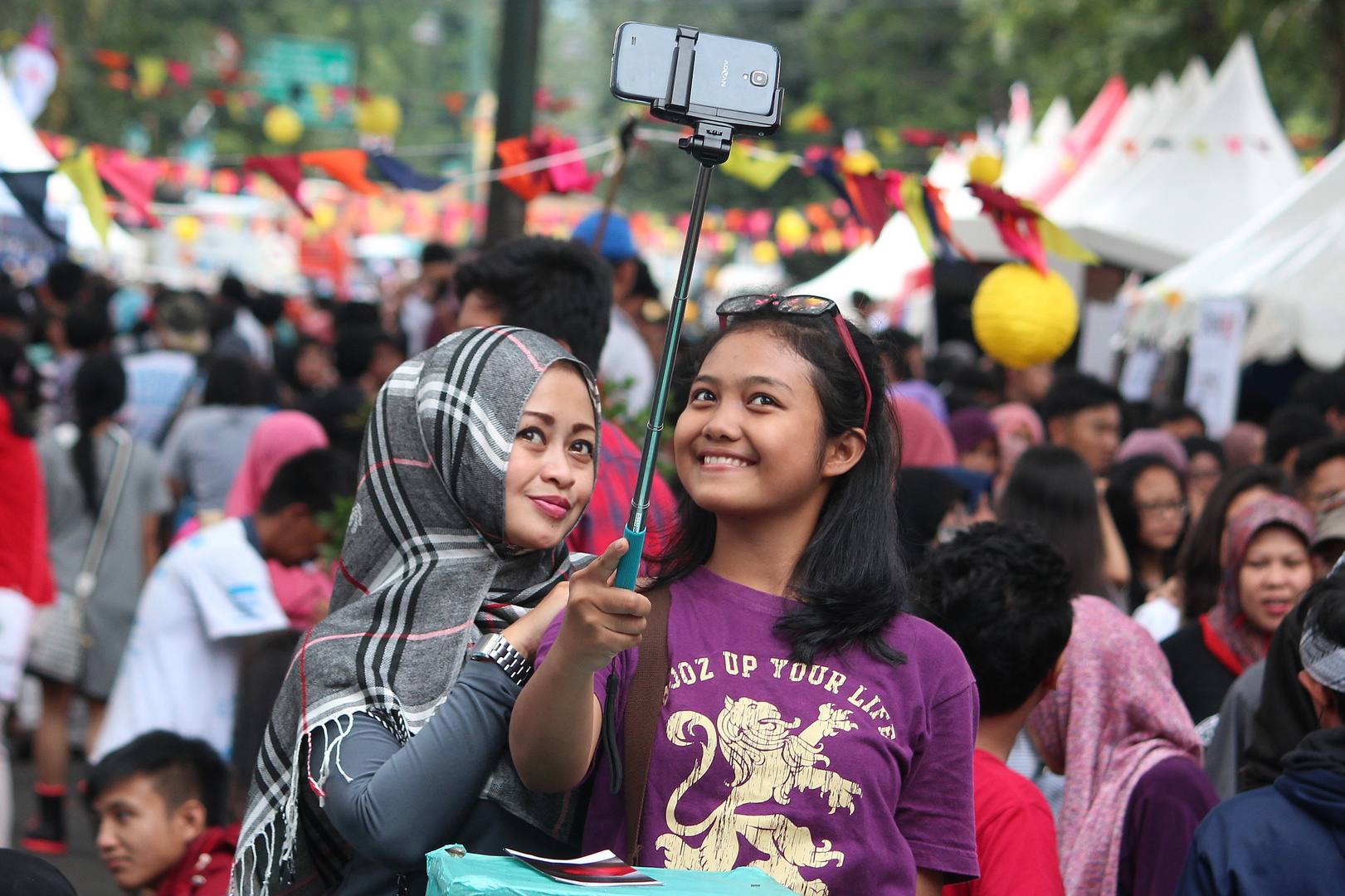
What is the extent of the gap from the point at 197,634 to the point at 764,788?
2.75m

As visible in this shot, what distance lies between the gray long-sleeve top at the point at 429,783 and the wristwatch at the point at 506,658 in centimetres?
1

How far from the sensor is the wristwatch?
6.61 ft

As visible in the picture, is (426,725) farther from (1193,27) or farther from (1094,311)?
(1193,27)

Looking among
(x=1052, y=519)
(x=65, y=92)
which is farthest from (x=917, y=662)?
(x=65, y=92)

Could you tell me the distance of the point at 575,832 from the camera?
207 centimetres

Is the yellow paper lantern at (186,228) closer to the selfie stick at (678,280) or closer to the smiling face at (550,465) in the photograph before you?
the smiling face at (550,465)

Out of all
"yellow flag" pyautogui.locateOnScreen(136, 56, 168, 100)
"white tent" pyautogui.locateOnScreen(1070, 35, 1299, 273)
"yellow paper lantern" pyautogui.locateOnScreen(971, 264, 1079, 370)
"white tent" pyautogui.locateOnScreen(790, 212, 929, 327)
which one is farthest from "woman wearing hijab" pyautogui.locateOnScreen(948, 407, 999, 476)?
"yellow flag" pyautogui.locateOnScreen(136, 56, 168, 100)

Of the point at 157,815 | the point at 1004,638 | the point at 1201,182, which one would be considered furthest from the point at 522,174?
the point at 1201,182

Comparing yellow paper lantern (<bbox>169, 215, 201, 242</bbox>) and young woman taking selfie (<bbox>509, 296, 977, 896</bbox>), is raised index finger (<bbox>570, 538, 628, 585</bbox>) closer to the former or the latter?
young woman taking selfie (<bbox>509, 296, 977, 896</bbox>)

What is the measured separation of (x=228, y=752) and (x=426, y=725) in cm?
252

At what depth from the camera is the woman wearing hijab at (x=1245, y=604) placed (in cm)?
380

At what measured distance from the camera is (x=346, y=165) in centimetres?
609

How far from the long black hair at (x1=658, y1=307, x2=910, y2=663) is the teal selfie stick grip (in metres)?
0.39

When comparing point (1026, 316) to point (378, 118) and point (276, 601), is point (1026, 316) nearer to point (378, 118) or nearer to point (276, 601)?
point (276, 601)
